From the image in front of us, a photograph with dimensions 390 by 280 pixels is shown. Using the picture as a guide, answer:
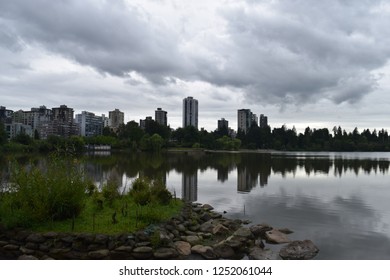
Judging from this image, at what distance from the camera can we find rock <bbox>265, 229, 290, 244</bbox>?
11445mm

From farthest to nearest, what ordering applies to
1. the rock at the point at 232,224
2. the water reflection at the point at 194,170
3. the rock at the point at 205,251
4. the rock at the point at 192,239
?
1. the water reflection at the point at 194,170
2. the rock at the point at 232,224
3. the rock at the point at 192,239
4. the rock at the point at 205,251

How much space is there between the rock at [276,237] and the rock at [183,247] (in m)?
3.16

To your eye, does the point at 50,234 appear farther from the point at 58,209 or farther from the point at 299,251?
the point at 299,251

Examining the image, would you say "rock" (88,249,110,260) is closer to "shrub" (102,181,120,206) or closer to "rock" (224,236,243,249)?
"rock" (224,236,243,249)

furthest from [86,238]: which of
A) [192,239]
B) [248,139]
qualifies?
[248,139]

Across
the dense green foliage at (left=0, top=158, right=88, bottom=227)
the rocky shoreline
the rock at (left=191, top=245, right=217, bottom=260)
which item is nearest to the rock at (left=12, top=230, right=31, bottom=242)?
the rocky shoreline

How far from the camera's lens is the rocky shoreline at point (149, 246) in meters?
9.34

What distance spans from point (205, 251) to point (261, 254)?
5.76 feet

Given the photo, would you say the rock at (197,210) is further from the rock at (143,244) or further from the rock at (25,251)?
the rock at (25,251)

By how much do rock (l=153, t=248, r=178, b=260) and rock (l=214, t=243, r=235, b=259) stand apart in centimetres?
132

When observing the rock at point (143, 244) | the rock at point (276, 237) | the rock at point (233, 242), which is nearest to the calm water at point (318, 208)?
the rock at point (276, 237)

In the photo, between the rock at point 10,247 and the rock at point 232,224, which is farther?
the rock at point 232,224

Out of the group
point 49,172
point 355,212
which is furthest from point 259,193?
point 49,172
